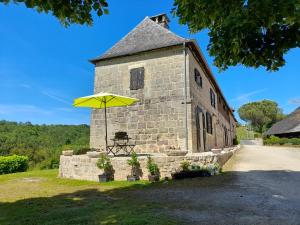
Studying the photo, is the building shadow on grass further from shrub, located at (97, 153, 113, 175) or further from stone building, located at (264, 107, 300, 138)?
stone building, located at (264, 107, 300, 138)

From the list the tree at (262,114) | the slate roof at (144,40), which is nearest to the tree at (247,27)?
the slate roof at (144,40)

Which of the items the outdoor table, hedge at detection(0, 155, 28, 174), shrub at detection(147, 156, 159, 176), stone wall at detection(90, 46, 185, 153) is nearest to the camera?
shrub at detection(147, 156, 159, 176)

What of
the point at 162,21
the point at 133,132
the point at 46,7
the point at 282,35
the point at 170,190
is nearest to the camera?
the point at 46,7

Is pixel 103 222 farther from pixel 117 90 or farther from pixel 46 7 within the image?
pixel 117 90

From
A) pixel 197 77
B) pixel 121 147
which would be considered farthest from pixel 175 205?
pixel 197 77

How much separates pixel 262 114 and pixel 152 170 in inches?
2665

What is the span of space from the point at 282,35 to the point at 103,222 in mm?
4358

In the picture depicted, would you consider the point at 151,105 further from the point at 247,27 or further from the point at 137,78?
the point at 247,27

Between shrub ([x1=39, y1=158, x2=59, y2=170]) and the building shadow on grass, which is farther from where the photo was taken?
shrub ([x1=39, y1=158, x2=59, y2=170])

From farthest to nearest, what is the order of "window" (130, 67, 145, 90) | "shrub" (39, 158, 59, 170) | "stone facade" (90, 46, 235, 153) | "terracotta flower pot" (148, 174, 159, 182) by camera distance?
1. "shrub" (39, 158, 59, 170)
2. "window" (130, 67, 145, 90)
3. "stone facade" (90, 46, 235, 153)
4. "terracotta flower pot" (148, 174, 159, 182)

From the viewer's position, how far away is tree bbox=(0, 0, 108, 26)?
372 cm

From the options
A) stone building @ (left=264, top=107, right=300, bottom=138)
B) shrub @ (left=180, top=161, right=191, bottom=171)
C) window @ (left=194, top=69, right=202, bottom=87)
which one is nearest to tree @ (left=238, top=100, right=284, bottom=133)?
stone building @ (left=264, top=107, right=300, bottom=138)

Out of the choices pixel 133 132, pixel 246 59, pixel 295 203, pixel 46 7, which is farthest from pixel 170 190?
pixel 133 132

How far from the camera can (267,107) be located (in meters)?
68.4
